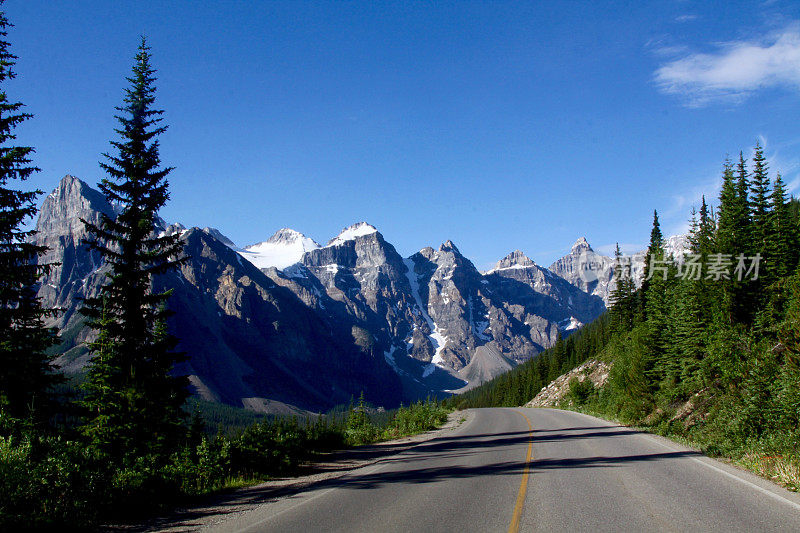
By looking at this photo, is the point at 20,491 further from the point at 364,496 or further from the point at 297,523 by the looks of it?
the point at 364,496

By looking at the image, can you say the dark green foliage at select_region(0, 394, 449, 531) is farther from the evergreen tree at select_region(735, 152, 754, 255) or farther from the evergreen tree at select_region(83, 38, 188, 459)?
the evergreen tree at select_region(735, 152, 754, 255)

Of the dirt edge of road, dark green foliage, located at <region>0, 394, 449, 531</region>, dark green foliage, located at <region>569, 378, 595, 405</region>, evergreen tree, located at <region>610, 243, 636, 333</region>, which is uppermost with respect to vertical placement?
evergreen tree, located at <region>610, 243, 636, 333</region>

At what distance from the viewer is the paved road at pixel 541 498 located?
7238 mm

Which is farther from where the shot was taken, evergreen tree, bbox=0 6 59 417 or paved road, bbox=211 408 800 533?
evergreen tree, bbox=0 6 59 417

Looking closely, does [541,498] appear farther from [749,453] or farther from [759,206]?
[759,206]

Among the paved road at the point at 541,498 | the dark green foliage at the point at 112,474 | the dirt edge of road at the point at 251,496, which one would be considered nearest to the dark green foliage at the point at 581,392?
the paved road at the point at 541,498

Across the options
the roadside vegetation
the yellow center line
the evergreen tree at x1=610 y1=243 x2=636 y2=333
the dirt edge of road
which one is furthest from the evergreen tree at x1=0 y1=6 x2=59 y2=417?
the evergreen tree at x1=610 y1=243 x2=636 y2=333

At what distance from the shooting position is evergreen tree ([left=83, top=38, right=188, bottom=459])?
15359 mm

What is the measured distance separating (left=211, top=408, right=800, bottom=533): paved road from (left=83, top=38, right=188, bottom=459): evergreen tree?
321 inches

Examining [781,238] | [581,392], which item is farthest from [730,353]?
[581,392]

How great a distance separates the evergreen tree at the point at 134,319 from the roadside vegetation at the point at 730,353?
676 inches

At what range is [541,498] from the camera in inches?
344

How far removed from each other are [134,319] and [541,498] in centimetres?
1550

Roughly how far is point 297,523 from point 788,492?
908 centimetres
